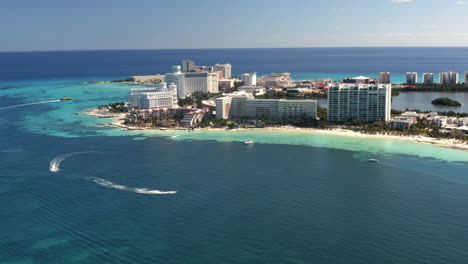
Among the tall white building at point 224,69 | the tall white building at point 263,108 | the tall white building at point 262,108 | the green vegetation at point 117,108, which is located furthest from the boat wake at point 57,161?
the tall white building at point 224,69

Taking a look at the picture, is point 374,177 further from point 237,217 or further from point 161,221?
point 161,221

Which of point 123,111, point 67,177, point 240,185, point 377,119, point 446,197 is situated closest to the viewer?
point 446,197

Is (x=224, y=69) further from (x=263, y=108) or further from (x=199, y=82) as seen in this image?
(x=263, y=108)

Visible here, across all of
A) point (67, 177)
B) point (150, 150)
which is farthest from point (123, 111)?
point (67, 177)

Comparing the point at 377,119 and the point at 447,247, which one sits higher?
the point at 377,119

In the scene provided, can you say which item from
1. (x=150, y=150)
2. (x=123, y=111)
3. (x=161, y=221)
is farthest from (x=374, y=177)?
(x=123, y=111)

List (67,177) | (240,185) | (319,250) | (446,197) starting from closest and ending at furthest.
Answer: (319,250) → (446,197) → (240,185) → (67,177)

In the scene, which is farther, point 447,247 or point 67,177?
point 67,177

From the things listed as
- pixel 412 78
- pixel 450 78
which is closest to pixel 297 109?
pixel 412 78
